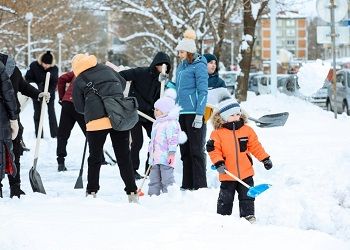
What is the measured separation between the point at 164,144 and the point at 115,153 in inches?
31.2

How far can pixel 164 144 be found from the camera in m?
7.75

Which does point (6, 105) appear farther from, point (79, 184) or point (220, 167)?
point (220, 167)

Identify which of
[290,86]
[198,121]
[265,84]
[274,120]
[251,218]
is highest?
[198,121]

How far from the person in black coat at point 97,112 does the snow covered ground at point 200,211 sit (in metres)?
0.33

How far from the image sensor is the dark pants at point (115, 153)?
7.01 meters

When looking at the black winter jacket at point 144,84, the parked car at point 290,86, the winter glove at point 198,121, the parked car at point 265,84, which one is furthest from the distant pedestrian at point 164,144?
the parked car at point 265,84

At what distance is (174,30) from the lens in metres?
27.2

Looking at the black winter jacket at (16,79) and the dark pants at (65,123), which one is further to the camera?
the dark pants at (65,123)

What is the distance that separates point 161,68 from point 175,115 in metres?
1.17

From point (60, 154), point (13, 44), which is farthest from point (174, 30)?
point (13, 44)

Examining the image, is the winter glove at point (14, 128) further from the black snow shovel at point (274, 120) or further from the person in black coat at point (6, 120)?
the black snow shovel at point (274, 120)

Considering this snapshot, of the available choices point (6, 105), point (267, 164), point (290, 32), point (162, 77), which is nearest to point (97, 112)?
point (6, 105)

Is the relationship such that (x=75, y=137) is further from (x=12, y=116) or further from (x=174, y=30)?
(x=174, y=30)

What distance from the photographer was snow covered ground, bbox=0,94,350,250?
15.9ft
